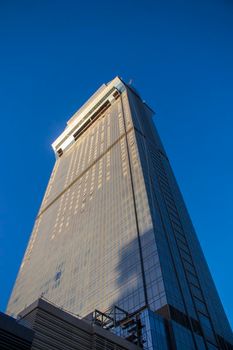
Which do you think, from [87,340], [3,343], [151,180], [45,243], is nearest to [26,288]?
[45,243]

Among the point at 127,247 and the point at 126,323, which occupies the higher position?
the point at 127,247

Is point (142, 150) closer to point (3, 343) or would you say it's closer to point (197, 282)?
point (197, 282)

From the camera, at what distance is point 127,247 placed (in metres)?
65.4

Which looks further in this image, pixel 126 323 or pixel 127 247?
pixel 127 247

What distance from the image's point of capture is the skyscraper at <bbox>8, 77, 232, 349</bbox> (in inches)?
2121

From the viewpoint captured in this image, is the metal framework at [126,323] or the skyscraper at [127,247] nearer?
the metal framework at [126,323]

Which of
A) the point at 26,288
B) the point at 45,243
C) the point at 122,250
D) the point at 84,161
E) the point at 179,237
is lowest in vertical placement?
the point at 122,250

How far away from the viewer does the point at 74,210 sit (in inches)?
3981

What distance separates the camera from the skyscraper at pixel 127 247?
53.9 metres

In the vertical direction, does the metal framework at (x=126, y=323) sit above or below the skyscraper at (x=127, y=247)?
below

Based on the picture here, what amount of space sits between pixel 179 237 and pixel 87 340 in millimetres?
38472

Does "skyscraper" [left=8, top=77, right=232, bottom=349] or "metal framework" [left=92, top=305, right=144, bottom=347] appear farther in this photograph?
"skyscraper" [left=8, top=77, right=232, bottom=349]

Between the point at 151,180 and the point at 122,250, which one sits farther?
the point at 151,180

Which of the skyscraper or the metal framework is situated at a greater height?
the skyscraper
